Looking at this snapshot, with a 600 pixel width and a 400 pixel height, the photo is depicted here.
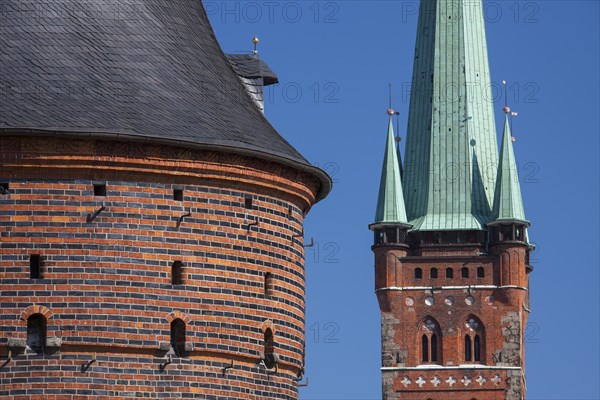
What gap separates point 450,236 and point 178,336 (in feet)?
340

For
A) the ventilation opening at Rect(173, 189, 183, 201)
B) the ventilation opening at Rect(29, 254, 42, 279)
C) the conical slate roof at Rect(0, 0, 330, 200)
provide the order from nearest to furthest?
the ventilation opening at Rect(29, 254, 42, 279)
the conical slate roof at Rect(0, 0, 330, 200)
the ventilation opening at Rect(173, 189, 183, 201)

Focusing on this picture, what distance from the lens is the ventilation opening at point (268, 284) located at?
3369 cm

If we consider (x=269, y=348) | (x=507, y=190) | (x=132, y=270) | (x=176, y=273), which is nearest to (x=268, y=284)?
(x=269, y=348)

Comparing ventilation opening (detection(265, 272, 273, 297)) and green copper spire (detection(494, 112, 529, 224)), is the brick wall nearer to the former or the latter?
green copper spire (detection(494, 112, 529, 224))

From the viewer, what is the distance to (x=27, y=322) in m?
31.4

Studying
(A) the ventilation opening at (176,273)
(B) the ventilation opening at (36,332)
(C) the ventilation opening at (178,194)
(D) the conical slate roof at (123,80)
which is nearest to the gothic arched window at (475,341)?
(D) the conical slate roof at (123,80)

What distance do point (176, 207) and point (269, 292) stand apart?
2.20 meters

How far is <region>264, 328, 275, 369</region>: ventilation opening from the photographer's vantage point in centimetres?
3347

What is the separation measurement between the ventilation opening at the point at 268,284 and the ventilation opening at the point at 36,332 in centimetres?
392

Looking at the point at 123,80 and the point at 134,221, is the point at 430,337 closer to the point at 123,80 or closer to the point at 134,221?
the point at 123,80

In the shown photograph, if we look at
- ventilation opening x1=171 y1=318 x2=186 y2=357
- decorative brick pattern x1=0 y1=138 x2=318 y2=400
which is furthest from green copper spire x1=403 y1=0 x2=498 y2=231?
ventilation opening x1=171 y1=318 x2=186 y2=357

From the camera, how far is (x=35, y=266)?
3167 cm

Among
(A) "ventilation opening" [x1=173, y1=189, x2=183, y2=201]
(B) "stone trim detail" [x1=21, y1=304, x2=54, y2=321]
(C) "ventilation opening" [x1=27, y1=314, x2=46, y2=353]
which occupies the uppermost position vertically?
(A) "ventilation opening" [x1=173, y1=189, x2=183, y2=201]

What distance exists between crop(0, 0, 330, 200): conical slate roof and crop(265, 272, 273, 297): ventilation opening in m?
1.85
